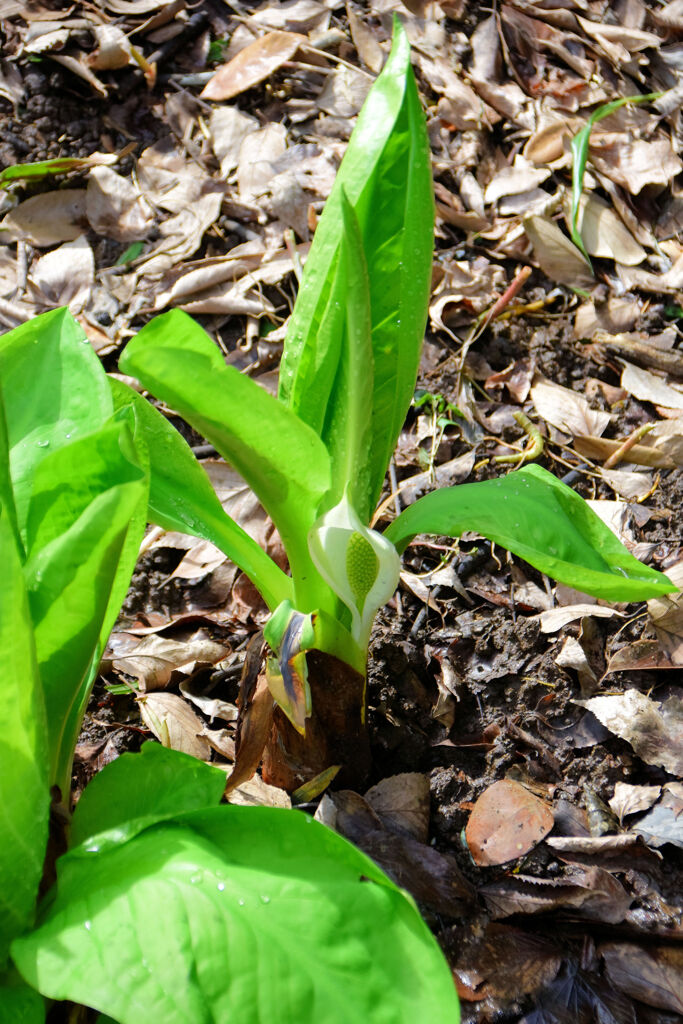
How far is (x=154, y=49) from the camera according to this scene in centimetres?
228

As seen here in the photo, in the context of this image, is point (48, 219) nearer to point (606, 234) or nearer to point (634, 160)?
point (606, 234)

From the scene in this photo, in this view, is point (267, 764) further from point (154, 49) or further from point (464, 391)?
point (154, 49)

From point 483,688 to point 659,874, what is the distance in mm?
348

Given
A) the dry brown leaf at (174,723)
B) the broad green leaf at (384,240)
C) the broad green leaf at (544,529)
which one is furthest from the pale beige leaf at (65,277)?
the broad green leaf at (544,529)

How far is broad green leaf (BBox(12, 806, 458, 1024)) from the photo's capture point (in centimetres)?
66

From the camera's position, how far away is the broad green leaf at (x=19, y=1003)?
30.5 inches

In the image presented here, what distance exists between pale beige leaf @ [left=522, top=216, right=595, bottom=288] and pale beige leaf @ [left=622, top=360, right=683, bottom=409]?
0.29 meters

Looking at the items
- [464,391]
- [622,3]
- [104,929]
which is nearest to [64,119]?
[464,391]

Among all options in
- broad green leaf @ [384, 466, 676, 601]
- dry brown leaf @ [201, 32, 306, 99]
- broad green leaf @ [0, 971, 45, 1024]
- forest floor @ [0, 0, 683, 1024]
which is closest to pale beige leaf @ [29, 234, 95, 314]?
forest floor @ [0, 0, 683, 1024]

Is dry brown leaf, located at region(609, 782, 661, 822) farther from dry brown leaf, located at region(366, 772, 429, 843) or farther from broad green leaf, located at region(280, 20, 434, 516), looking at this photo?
broad green leaf, located at region(280, 20, 434, 516)

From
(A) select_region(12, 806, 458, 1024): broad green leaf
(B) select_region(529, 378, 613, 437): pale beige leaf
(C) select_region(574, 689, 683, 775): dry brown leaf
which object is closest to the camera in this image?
(A) select_region(12, 806, 458, 1024): broad green leaf

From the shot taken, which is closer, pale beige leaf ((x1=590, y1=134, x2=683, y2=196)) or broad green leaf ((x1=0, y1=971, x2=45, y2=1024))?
broad green leaf ((x1=0, y1=971, x2=45, y2=1024))

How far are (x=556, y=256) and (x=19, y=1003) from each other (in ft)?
5.83

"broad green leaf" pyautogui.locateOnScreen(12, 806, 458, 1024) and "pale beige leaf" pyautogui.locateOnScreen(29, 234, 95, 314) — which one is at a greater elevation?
"broad green leaf" pyautogui.locateOnScreen(12, 806, 458, 1024)
